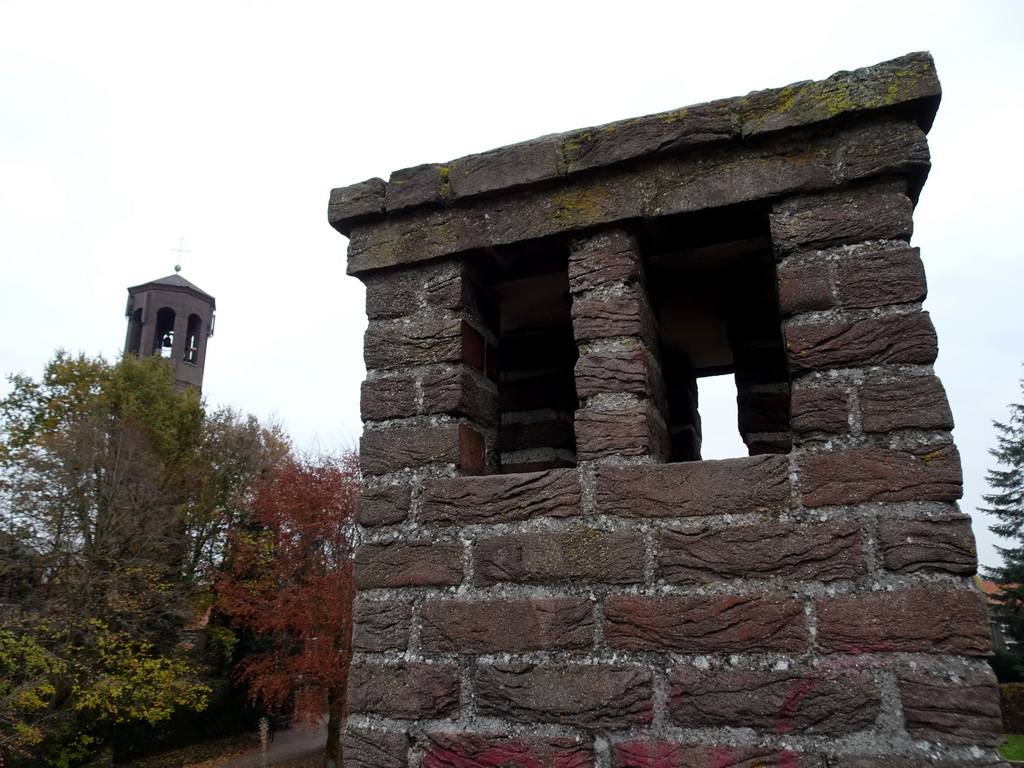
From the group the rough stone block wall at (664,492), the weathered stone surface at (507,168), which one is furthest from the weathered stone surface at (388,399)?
the weathered stone surface at (507,168)

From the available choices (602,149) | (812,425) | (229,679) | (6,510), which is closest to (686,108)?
(602,149)

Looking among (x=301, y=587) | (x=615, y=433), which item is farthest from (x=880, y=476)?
(x=301, y=587)

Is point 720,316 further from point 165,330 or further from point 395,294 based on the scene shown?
point 165,330

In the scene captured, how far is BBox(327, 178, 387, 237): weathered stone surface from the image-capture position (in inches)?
99.3

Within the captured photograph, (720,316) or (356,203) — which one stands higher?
(356,203)

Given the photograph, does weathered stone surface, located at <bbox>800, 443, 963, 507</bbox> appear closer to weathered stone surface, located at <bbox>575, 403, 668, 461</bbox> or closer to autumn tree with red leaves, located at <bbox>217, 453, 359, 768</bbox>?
weathered stone surface, located at <bbox>575, 403, 668, 461</bbox>

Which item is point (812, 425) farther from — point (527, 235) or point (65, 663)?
point (65, 663)

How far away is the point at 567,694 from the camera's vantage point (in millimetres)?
1913

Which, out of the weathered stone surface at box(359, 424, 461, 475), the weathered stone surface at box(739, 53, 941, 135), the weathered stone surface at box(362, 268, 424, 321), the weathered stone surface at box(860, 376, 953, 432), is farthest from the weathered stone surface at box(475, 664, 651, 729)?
the weathered stone surface at box(739, 53, 941, 135)

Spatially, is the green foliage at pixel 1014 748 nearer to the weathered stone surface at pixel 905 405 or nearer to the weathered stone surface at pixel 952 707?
the weathered stone surface at pixel 952 707

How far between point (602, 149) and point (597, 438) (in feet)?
2.97

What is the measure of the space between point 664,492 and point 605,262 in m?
0.73

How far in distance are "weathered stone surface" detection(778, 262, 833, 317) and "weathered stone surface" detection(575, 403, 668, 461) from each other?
0.48 meters

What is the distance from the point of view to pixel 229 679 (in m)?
22.5
